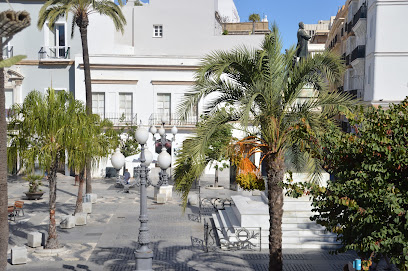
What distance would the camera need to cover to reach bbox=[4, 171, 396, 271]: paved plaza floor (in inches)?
598

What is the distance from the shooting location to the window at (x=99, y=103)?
123ft

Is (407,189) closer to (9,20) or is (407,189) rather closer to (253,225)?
(9,20)

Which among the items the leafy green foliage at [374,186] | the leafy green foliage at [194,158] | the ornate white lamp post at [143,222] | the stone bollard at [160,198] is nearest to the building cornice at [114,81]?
the stone bollard at [160,198]

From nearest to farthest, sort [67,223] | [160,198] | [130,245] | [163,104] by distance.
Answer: [130,245]
[67,223]
[160,198]
[163,104]

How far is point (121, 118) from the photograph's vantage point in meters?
36.6

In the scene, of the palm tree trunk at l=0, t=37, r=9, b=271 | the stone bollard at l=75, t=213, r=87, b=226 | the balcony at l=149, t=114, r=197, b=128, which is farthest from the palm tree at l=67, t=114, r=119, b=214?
the balcony at l=149, t=114, r=197, b=128

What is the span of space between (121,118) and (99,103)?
229cm

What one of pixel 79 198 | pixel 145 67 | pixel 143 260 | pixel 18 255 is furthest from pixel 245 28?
pixel 143 260

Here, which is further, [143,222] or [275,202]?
[143,222]

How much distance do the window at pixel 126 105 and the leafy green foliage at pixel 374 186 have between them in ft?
97.3

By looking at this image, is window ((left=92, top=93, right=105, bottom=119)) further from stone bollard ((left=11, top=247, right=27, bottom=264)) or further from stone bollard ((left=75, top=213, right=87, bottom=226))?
stone bollard ((left=11, top=247, right=27, bottom=264))

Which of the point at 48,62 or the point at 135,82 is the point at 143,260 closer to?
the point at 135,82

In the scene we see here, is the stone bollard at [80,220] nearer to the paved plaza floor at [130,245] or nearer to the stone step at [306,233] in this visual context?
the paved plaza floor at [130,245]

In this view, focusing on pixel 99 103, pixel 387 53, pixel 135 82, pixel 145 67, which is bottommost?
pixel 99 103
